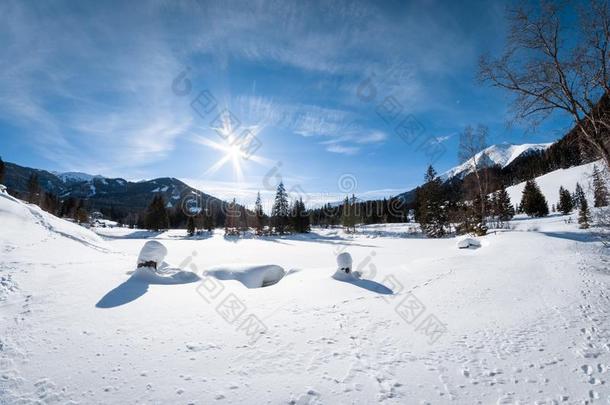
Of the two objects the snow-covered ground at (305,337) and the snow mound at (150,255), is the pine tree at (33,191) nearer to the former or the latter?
the snow-covered ground at (305,337)

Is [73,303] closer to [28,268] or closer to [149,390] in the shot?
[28,268]

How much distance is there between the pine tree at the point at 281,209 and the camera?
65.2 metres

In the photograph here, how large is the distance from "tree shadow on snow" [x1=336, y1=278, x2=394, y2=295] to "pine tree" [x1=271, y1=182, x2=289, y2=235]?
177 ft

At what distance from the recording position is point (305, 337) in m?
6.43

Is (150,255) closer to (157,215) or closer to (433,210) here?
(433,210)

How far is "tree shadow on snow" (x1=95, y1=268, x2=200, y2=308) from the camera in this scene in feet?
27.0

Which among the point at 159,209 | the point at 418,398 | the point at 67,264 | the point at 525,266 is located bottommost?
the point at 418,398

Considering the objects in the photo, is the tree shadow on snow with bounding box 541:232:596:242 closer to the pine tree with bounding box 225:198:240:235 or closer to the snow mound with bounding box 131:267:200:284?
the snow mound with bounding box 131:267:200:284

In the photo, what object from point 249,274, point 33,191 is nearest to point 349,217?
point 249,274

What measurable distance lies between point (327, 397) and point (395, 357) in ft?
6.17

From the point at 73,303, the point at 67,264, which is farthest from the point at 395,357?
the point at 67,264

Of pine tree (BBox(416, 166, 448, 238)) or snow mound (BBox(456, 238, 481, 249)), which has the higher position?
pine tree (BBox(416, 166, 448, 238))

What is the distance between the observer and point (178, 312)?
7855 mm

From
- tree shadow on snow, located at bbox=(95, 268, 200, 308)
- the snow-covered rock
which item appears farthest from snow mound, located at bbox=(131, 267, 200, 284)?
the snow-covered rock
